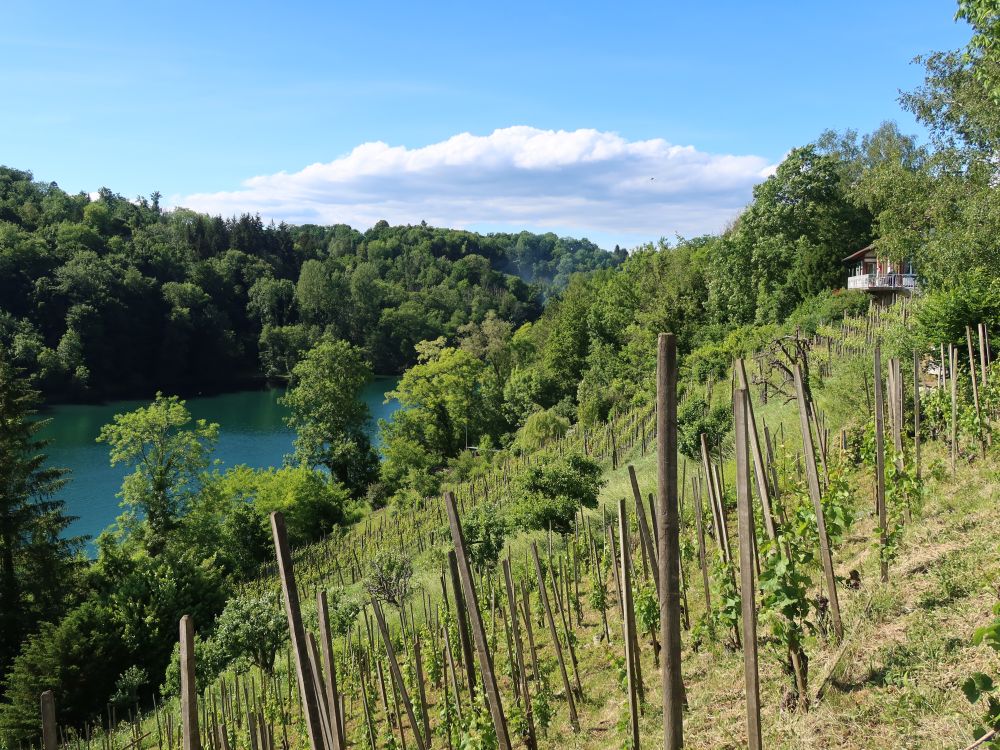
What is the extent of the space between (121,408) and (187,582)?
1733 inches

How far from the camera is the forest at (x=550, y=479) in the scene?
6137mm

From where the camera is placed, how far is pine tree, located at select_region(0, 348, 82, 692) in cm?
1725

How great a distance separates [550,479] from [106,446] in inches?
1477

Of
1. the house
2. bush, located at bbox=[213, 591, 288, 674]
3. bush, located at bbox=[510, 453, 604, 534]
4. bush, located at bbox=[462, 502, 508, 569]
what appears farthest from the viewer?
the house

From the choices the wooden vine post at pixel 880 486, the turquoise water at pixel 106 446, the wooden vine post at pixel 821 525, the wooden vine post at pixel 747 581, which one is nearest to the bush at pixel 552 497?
the wooden vine post at pixel 880 486

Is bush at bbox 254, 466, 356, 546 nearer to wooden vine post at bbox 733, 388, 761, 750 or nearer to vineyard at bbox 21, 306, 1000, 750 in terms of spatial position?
vineyard at bbox 21, 306, 1000, 750

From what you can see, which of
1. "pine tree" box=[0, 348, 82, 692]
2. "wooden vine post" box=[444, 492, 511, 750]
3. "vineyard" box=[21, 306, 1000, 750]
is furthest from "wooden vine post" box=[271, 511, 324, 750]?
"pine tree" box=[0, 348, 82, 692]

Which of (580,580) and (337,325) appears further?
(337,325)

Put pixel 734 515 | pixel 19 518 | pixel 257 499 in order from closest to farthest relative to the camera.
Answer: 1. pixel 734 515
2. pixel 19 518
3. pixel 257 499

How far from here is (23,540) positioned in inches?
715

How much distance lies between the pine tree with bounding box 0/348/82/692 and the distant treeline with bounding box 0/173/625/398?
3526 centimetres

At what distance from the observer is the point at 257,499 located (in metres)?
27.3

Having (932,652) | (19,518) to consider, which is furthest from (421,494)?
(932,652)

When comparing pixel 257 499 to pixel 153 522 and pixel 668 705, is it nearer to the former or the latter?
pixel 153 522
